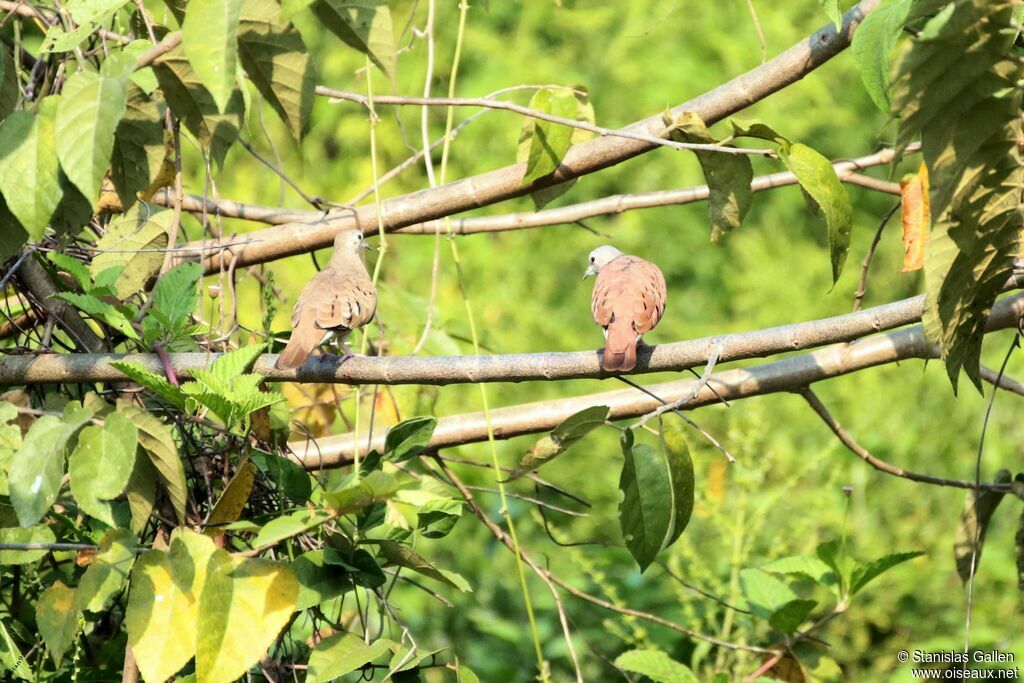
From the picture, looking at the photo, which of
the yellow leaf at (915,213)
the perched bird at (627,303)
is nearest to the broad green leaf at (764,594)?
the perched bird at (627,303)

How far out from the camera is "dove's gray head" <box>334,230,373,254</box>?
2.79 meters

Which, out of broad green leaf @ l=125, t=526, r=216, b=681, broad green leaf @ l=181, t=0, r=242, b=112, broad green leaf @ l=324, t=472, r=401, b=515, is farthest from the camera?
broad green leaf @ l=125, t=526, r=216, b=681

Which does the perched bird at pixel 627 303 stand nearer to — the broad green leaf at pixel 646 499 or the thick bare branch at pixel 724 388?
the thick bare branch at pixel 724 388

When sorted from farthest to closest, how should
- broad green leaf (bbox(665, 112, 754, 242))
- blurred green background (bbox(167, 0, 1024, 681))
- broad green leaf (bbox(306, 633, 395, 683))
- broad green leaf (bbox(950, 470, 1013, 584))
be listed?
blurred green background (bbox(167, 0, 1024, 681)), broad green leaf (bbox(950, 470, 1013, 584)), broad green leaf (bbox(665, 112, 754, 242)), broad green leaf (bbox(306, 633, 395, 683))

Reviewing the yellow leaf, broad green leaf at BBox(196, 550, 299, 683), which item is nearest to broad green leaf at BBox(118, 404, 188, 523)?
broad green leaf at BBox(196, 550, 299, 683)

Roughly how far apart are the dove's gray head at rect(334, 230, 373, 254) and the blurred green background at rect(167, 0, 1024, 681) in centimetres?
50

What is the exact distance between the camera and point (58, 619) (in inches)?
80.9

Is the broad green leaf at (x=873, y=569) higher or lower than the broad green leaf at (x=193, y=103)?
lower

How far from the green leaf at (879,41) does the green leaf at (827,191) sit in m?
0.16

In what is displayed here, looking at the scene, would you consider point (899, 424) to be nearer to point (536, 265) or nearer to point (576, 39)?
point (536, 265)

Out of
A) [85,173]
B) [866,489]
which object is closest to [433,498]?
[85,173]

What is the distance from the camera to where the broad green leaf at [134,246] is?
2547mm

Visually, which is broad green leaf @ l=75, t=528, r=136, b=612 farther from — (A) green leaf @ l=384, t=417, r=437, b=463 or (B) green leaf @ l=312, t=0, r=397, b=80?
(B) green leaf @ l=312, t=0, r=397, b=80

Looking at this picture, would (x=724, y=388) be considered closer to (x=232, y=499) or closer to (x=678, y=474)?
(x=678, y=474)
